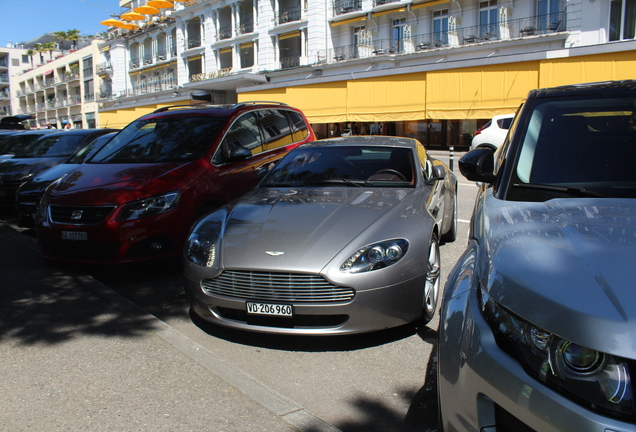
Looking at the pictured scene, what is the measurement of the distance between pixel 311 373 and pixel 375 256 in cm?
88

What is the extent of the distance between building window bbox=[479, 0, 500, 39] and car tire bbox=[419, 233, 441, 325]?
28.8m

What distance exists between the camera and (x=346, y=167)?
5359 mm

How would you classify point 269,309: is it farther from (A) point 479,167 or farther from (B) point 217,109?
(B) point 217,109

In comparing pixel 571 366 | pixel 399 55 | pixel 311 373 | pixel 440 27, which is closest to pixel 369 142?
pixel 311 373

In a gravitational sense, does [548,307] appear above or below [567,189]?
below

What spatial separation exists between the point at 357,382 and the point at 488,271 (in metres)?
1.48

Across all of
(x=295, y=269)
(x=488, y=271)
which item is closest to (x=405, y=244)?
(x=295, y=269)

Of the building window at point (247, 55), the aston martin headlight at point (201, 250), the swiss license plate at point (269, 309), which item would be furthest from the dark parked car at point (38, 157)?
the building window at point (247, 55)

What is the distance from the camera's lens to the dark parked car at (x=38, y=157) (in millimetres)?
9109

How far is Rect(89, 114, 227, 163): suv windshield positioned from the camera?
6234 mm

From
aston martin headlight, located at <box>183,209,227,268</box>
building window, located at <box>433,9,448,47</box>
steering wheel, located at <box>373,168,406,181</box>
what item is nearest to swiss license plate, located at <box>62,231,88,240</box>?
aston martin headlight, located at <box>183,209,227,268</box>

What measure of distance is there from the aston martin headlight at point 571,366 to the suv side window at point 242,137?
16.0ft

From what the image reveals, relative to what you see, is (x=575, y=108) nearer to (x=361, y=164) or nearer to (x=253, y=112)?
(x=361, y=164)

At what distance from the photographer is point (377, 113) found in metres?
28.4
